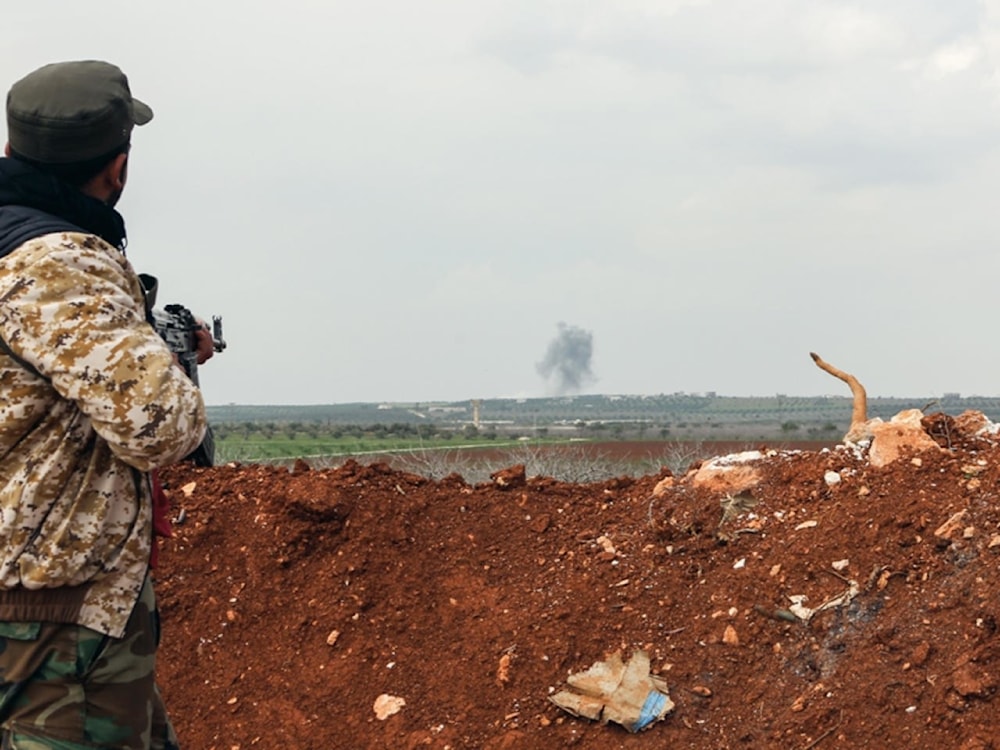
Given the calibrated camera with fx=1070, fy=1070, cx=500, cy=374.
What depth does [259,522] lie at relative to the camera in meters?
5.84

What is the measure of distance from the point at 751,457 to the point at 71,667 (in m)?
4.27

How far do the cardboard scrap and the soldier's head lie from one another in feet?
→ 9.37

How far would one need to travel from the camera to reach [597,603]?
16.2 ft

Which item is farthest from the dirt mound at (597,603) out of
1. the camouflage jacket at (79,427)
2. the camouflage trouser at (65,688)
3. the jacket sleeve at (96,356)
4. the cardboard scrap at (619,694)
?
the jacket sleeve at (96,356)

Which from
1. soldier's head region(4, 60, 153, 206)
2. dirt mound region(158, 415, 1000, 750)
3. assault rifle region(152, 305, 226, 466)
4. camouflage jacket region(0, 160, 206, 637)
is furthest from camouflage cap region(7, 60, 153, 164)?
dirt mound region(158, 415, 1000, 750)

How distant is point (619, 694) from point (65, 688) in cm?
253

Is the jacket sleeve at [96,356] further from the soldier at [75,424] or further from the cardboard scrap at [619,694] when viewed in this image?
the cardboard scrap at [619,694]

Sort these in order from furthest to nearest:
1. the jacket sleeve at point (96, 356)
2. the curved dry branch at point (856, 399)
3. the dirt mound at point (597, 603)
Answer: the curved dry branch at point (856, 399) < the dirt mound at point (597, 603) < the jacket sleeve at point (96, 356)

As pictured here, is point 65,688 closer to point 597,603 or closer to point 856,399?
point 597,603

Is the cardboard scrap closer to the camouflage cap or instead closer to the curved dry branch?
the curved dry branch

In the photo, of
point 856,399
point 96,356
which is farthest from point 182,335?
point 856,399

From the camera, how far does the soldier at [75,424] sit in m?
2.24

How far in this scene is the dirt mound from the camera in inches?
165

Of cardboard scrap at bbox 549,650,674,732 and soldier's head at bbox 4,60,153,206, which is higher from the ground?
soldier's head at bbox 4,60,153,206
